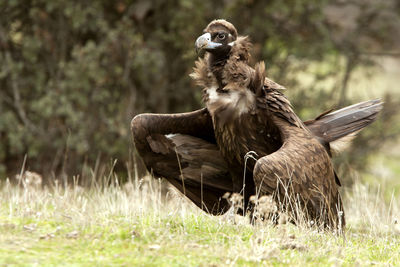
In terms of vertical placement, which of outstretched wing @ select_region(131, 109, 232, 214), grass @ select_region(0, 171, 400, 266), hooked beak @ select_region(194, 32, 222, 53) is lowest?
grass @ select_region(0, 171, 400, 266)

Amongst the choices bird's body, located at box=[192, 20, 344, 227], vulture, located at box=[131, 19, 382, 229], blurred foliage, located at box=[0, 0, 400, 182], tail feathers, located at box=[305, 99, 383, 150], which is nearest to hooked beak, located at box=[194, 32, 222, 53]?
vulture, located at box=[131, 19, 382, 229]

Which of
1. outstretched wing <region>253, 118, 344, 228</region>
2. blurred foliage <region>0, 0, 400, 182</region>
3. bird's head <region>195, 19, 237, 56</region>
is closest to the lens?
outstretched wing <region>253, 118, 344, 228</region>

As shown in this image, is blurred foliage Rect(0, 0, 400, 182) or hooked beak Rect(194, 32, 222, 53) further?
blurred foliage Rect(0, 0, 400, 182)

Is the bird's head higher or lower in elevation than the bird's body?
higher

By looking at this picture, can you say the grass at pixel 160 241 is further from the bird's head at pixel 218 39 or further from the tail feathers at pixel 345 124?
the bird's head at pixel 218 39

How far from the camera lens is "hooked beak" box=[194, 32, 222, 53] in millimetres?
6075

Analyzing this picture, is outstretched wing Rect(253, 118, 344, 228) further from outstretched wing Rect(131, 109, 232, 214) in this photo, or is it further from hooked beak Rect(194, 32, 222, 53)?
outstretched wing Rect(131, 109, 232, 214)

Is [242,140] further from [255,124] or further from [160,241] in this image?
[160,241]

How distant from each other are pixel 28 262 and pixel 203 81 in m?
2.63

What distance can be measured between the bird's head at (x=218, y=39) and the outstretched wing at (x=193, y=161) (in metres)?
0.94

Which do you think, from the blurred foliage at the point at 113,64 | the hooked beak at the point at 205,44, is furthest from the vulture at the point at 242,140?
the blurred foliage at the point at 113,64

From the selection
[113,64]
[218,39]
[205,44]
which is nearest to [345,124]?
[218,39]

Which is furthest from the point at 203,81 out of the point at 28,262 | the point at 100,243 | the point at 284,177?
the point at 28,262

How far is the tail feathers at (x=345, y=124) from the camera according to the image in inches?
260
